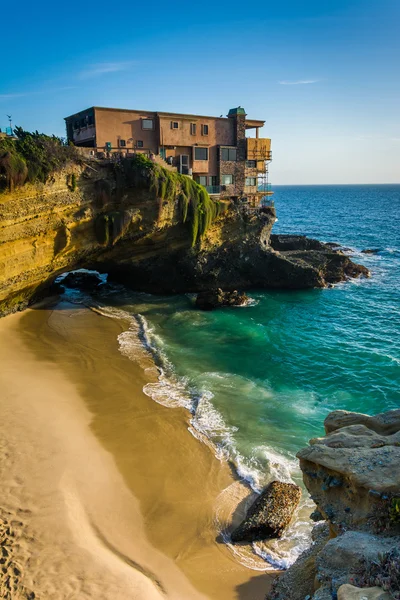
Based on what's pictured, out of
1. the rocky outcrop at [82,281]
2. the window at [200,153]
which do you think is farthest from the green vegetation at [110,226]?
the window at [200,153]

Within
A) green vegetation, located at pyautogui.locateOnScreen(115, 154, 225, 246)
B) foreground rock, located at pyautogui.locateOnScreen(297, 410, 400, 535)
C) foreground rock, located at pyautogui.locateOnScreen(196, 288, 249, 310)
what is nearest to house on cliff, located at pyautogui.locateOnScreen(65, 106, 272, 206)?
green vegetation, located at pyautogui.locateOnScreen(115, 154, 225, 246)

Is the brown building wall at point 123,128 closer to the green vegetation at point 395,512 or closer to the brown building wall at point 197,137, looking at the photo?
the brown building wall at point 197,137

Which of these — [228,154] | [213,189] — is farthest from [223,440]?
[228,154]

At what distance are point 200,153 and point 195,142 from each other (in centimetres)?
110

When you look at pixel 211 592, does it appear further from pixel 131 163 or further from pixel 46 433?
pixel 131 163

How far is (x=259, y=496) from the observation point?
13.8 metres

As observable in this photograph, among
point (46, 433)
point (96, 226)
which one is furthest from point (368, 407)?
point (96, 226)

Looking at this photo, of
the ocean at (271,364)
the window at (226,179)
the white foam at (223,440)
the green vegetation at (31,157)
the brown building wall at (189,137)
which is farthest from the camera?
the window at (226,179)

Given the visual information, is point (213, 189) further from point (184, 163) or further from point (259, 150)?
point (259, 150)

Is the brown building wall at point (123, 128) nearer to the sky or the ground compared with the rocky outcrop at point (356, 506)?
nearer to the sky

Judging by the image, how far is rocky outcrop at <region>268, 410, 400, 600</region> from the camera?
20.6 feet

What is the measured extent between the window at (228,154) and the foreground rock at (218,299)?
46.8 ft

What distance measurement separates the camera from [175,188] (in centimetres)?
3105

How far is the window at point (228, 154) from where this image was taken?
40.7 metres
